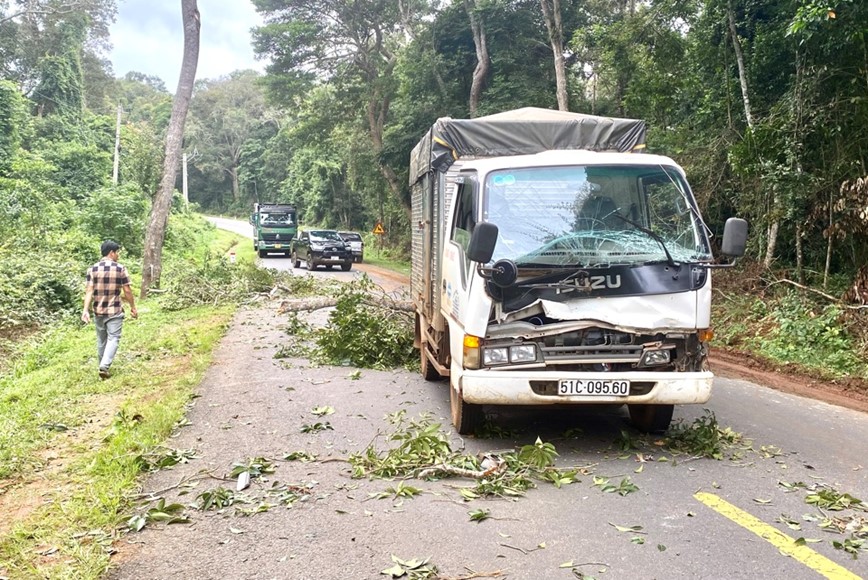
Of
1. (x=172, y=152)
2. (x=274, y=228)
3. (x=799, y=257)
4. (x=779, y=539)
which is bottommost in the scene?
(x=779, y=539)

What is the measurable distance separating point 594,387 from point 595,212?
1520 millimetres

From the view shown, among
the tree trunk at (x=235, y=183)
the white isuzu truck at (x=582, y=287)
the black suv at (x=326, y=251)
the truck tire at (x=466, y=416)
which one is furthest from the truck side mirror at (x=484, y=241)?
the tree trunk at (x=235, y=183)

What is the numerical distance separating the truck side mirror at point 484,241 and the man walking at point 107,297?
5.61m

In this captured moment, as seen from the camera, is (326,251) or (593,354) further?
(326,251)

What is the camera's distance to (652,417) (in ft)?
20.0

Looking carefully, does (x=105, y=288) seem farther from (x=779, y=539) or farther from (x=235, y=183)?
(x=235, y=183)

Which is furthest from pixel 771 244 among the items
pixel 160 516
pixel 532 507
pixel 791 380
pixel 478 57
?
pixel 478 57

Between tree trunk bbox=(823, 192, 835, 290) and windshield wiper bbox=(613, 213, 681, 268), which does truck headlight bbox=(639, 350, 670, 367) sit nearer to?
windshield wiper bbox=(613, 213, 681, 268)

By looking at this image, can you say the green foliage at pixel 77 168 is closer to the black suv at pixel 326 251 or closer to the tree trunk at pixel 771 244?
the black suv at pixel 326 251

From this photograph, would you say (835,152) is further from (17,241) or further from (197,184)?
(197,184)

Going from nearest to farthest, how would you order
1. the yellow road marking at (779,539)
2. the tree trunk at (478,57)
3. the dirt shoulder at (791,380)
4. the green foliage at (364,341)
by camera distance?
1. the yellow road marking at (779,539)
2. the dirt shoulder at (791,380)
3. the green foliage at (364,341)
4. the tree trunk at (478,57)

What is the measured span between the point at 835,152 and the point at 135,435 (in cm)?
1073

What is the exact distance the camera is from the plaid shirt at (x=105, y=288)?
8.98m

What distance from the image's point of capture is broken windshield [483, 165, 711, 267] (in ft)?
18.9
